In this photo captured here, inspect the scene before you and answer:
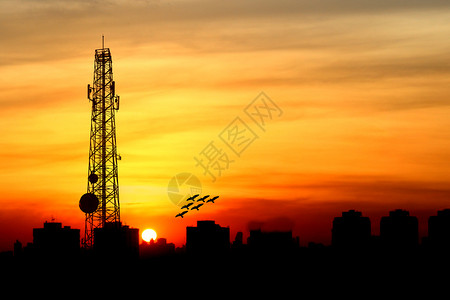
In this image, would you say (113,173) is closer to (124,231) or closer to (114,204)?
(114,204)

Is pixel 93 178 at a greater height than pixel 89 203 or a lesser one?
greater

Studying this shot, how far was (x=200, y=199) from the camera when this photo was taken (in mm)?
103062

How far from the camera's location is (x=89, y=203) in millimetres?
126000

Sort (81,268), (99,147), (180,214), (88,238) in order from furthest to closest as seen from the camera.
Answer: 1. (81,268)
2. (88,238)
3. (99,147)
4. (180,214)

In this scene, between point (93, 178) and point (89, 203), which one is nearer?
point (93, 178)

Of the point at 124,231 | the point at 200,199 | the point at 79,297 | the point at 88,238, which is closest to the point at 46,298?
the point at 79,297

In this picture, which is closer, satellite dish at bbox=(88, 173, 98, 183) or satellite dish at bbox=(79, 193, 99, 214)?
satellite dish at bbox=(88, 173, 98, 183)

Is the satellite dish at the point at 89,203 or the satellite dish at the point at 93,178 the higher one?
the satellite dish at the point at 93,178

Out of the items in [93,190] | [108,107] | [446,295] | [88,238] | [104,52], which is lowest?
[446,295]

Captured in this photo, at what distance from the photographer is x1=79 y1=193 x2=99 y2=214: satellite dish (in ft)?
410

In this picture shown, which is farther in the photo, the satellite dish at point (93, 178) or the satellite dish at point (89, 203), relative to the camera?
the satellite dish at point (89, 203)

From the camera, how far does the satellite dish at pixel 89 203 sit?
12500 centimetres

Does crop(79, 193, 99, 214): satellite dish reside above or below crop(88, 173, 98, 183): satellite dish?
below

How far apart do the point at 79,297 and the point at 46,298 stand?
9.69m
